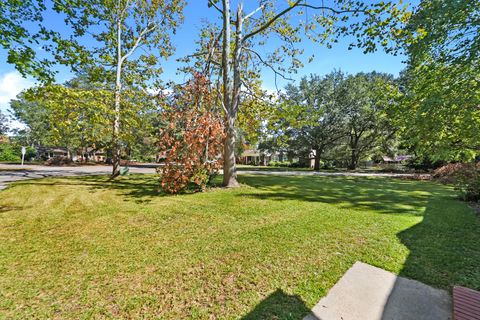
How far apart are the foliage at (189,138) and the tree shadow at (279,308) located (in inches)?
247

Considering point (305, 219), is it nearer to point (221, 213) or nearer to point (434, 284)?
point (221, 213)

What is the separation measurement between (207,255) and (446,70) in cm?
918

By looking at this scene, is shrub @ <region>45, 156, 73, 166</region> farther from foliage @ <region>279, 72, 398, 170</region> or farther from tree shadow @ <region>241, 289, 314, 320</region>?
tree shadow @ <region>241, 289, 314, 320</region>

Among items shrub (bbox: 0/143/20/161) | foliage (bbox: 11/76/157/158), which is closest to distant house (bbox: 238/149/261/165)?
shrub (bbox: 0/143/20/161)

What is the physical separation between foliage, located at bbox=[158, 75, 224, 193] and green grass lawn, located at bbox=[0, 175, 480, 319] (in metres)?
2.16

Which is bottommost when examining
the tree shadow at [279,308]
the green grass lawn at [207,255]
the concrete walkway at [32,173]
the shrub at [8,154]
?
the tree shadow at [279,308]

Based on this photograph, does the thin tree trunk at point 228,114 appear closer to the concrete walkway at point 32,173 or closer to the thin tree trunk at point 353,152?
the concrete walkway at point 32,173

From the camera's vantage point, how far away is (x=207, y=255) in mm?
3479

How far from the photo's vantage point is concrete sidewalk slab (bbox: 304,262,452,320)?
86.7 inches

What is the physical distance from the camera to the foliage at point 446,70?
19.8 ft

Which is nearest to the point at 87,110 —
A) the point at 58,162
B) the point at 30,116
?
the point at 58,162

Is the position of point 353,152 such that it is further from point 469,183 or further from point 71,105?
point 71,105

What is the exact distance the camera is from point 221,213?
5.78 metres

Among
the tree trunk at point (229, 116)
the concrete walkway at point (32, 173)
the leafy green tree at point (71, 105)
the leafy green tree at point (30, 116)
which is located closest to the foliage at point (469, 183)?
the tree trunk at point (229, 116)
